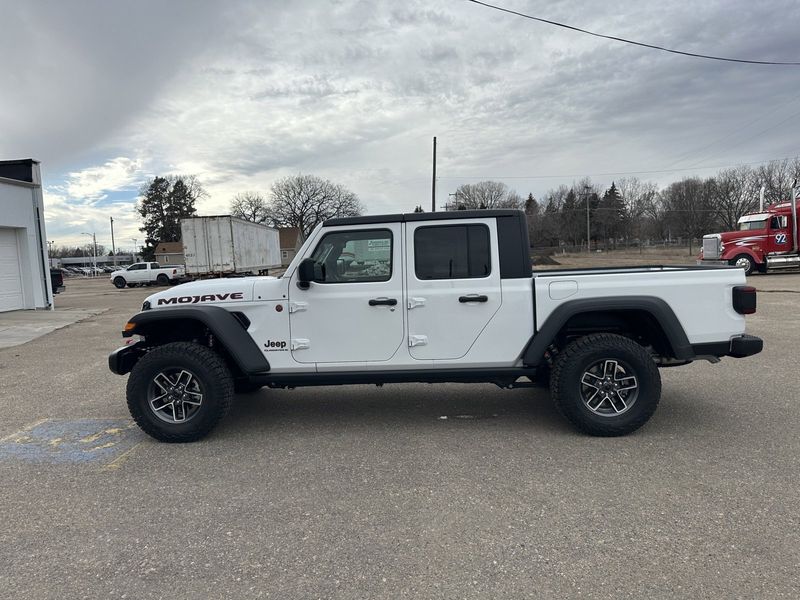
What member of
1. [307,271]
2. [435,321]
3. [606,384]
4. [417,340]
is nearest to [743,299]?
[606,384]

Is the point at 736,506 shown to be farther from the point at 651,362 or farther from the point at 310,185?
the point at 310,185

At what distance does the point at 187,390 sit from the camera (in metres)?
4.45

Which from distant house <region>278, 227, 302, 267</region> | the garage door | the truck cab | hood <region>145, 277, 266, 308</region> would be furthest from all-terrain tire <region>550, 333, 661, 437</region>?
distant house <region>278, 227, 302, 267</region>

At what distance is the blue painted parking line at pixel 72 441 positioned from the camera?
424 centimetres

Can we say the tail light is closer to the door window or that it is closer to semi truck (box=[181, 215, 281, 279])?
the door window

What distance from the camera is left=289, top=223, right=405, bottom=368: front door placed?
436cm

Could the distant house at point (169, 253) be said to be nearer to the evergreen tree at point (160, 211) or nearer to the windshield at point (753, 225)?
the evergreen tree at point (160, 211)

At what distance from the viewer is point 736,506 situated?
3125 millimetres

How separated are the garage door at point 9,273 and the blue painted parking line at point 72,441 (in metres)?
13.8

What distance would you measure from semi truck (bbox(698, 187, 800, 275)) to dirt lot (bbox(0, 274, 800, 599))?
822 inches

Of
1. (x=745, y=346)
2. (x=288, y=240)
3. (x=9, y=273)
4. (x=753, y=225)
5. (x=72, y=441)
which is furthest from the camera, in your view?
(x=288, y=240)

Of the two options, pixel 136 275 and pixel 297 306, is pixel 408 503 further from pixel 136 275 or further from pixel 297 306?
pixel 136 275

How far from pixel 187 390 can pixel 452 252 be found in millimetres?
2570

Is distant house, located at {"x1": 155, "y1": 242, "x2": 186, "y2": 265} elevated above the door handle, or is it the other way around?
distant house, located at {"x1": 155, "y1": 242, "x2": 186, "y2": 265}
